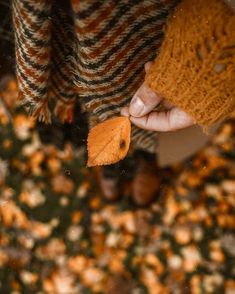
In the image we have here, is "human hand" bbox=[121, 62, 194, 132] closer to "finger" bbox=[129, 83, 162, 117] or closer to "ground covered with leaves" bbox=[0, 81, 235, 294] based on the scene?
"finger" bbox=[129, 83, 162, 117]

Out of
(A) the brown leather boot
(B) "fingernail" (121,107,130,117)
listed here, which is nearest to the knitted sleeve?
(B) "fingernail" (121,107,130,117)

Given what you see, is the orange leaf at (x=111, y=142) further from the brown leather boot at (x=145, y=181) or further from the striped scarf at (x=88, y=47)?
the brown leather boot at (x=145, y=181)

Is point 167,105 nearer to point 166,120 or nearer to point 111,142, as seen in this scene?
point 166,120

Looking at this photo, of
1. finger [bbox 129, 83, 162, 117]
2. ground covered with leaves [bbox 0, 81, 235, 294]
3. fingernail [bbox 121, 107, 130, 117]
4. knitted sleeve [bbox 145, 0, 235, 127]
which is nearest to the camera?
knitted sleeve [bbox 145, 0, 235, 127]

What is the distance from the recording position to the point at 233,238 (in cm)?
166

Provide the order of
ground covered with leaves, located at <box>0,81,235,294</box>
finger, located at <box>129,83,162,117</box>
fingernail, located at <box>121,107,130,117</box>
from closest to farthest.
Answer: finger, located at <box>129,83,162,117</box> < fingernail, located at <box>121,107,130,117</box> < ground covered with leaves, located at <box>0,81,235,294</box>

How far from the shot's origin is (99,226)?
5.51 feet

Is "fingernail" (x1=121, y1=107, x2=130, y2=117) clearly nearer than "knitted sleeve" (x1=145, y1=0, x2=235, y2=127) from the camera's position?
No

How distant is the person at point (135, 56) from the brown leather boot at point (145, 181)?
0.58 m

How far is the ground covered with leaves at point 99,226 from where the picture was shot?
160 centimetres

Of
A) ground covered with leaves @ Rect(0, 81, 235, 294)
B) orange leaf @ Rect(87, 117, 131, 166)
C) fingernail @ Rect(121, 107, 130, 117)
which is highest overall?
fingernail @ Rect(121, 107, 130, 117)

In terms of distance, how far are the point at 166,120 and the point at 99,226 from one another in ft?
2.64

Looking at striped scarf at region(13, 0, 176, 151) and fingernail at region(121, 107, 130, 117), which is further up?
striped scarf at region(13, 0, 176, 151)

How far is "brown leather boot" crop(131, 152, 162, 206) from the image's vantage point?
5.52ft
